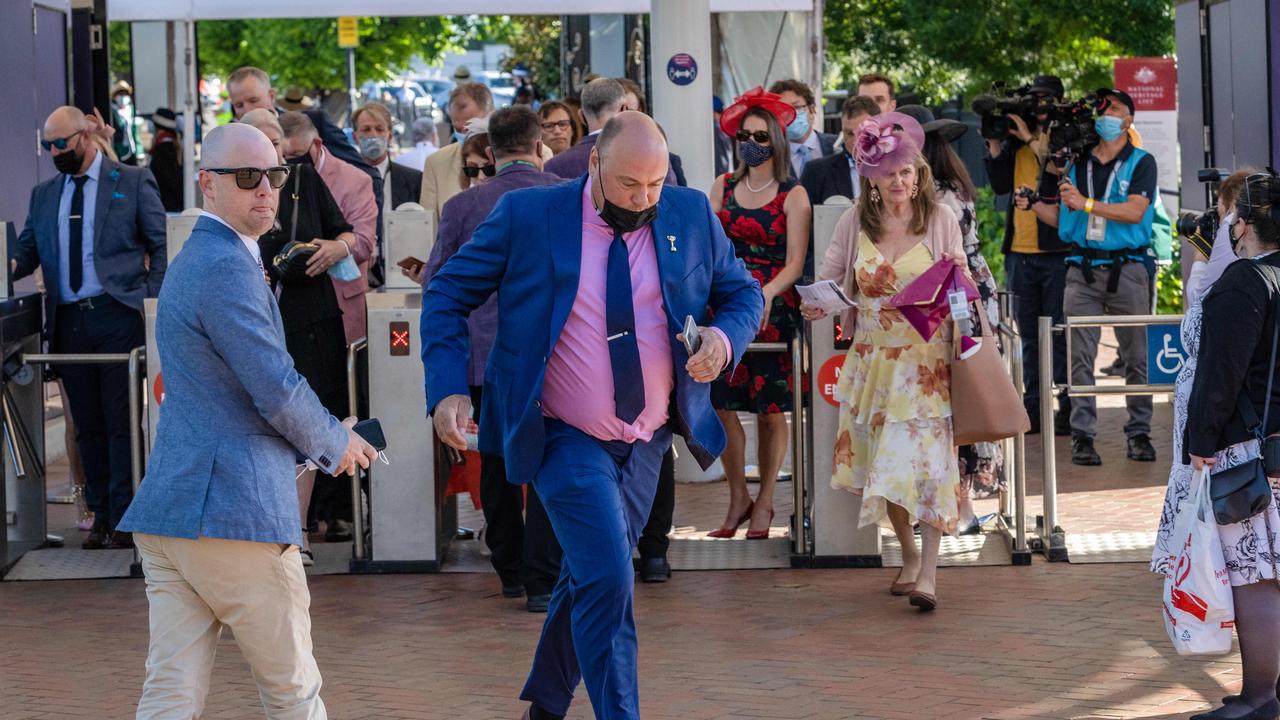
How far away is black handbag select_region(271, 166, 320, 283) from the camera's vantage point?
27.0 feet

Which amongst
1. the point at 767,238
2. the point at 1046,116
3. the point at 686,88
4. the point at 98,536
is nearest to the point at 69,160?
the point at 98,536

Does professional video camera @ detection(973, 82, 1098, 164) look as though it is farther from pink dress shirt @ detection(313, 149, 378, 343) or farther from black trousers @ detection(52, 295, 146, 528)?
black trousers @ detection(52, 295, 146, 528)

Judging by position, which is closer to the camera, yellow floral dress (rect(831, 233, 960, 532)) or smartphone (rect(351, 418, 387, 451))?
smartphone (rect(351, 418, 387, 451))

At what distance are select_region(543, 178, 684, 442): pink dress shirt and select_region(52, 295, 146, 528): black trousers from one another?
449cm

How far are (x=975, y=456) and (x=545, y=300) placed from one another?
12.7ft

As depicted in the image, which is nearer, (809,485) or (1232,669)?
(1232,669)

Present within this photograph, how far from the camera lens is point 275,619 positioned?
4629 mm

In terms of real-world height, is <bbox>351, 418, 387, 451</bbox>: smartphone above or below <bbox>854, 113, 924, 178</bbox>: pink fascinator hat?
below

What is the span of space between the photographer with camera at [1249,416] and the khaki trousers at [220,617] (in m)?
3.00

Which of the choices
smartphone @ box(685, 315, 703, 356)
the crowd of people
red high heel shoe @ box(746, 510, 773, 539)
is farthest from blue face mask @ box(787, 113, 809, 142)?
smartphone @ box(685, 315, 703, 356)

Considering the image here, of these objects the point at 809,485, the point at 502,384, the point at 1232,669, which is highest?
the point at 502,384

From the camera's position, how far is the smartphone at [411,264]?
27.3 feet

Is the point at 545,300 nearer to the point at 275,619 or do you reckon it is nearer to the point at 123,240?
the point at 275,619

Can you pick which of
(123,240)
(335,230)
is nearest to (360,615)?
(335,230)
